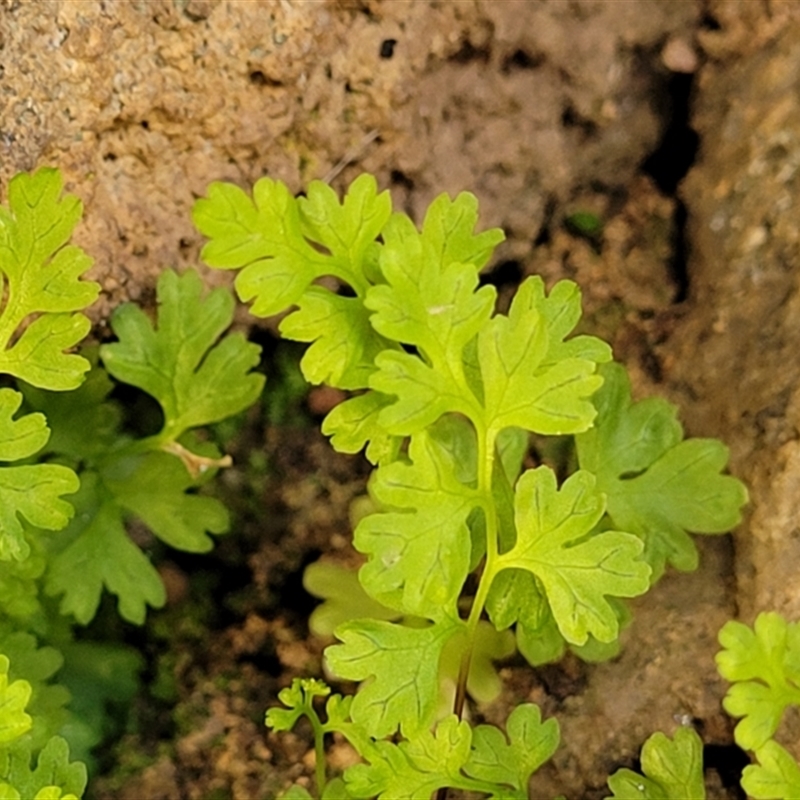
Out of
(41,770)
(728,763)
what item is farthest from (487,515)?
(41,770)

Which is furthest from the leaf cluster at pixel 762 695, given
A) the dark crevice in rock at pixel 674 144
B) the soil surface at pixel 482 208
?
the dark crevice in rock at pixel 674 144

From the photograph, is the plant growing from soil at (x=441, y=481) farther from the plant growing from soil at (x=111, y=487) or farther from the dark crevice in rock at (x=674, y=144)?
the dark crevice in rock at (x=674, y=144)

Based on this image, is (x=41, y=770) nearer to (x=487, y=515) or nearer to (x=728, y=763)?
(x=487, y=515)

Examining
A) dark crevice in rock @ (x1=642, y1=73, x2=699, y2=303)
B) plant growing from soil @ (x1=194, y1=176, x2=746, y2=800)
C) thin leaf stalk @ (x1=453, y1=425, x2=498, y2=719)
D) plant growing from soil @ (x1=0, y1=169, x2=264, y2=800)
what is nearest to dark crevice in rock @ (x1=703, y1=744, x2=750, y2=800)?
plant growing from soil @ (x1=194, y1=176, x2=746, y2=800)

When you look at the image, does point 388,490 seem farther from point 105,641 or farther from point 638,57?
point 638,57

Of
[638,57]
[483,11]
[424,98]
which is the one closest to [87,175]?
[424,98]

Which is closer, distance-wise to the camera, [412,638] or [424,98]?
[412,638]

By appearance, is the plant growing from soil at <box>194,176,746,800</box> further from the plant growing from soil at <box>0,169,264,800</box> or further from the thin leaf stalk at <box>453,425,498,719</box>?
the plant growing from soil at <box>0,169,264,800</box>
